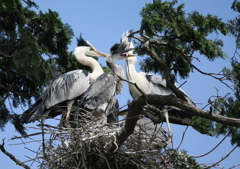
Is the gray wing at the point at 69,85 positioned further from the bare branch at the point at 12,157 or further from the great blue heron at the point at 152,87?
the bare branch at the point at 12,157

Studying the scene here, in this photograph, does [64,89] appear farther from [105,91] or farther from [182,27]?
[182,27]

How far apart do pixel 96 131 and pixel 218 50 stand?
1598 millimetres

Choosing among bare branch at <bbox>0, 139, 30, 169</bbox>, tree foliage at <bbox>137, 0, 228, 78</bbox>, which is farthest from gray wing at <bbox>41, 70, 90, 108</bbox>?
tree foliage at <bbox>137, 0, 228, 78</bbox>

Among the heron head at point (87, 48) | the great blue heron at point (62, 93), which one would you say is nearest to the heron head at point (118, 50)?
the great blue heron at point (62, 93)

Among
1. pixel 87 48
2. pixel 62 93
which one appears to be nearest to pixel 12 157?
pixel 62 93

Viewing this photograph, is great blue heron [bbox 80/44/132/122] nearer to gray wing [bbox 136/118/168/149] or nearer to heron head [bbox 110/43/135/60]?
heron head [bbox 110/43/135/60]

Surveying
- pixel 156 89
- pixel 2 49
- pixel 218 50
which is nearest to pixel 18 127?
pixel 2 49

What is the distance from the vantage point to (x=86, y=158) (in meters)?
5.09

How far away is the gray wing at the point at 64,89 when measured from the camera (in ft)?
23.5

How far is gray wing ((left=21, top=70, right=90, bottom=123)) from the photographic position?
282 inches

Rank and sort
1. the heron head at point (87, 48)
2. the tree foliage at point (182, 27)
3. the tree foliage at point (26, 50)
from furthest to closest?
the heron head at point (87, 48)
the tree foliage at point (26, 50)
the tree foliage at point (182, 27)

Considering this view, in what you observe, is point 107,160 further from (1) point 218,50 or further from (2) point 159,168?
(1) point 218,50

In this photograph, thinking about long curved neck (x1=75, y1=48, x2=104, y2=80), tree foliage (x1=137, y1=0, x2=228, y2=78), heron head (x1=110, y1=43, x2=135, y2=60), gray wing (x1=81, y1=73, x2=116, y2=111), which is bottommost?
tree foliage (x1=137, y1=0, x2=228, y2=78)

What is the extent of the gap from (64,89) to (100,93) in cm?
94
